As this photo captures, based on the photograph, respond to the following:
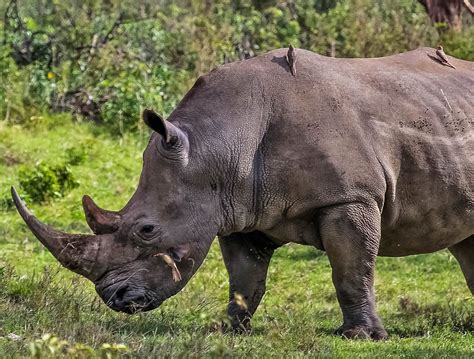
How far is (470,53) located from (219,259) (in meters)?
4.48

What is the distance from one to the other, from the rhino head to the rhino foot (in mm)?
1042

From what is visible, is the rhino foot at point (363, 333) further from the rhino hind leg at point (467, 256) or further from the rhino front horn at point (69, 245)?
the rhino front horn at point (69, 245)

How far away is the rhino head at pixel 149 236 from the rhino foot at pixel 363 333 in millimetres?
1042

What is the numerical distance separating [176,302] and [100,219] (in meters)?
1.82

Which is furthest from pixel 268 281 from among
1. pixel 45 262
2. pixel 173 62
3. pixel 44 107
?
pixel 173 62

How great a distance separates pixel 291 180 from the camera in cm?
754

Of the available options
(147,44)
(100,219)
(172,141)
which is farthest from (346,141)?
(147,44)

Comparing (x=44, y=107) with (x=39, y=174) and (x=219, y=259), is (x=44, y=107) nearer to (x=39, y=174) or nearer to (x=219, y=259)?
(x=39, y=174)

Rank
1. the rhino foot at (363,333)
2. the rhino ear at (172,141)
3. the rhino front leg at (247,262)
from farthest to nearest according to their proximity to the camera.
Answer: the rhino front leg at (247,262) → the rhino foot at (363,333) → the rhino ear at (172,141)

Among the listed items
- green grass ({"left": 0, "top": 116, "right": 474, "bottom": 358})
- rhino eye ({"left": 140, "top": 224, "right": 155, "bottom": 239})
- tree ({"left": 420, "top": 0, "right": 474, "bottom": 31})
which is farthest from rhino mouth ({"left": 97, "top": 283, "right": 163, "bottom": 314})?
tree ({"left": 420, "top": 0, "right": 474, "bottom": 31})

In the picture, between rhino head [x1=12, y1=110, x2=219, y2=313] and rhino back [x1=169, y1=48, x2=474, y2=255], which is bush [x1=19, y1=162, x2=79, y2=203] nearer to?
rhino back [x1=169, y1=48, x2=474, y2=255]

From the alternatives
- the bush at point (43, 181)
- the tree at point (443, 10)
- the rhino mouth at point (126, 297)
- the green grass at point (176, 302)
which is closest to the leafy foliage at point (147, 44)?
the tree at point (443, 10)

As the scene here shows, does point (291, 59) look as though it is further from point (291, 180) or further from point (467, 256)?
point (467, 256)

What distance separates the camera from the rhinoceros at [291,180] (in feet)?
24.4
